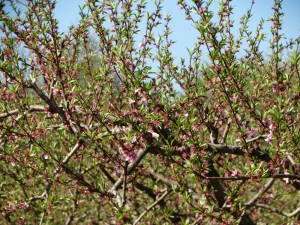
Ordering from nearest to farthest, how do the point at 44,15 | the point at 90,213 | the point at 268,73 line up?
the point at 44,15, the point at 268,73, the point at 90,213

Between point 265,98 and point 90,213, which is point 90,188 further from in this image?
point 90,213

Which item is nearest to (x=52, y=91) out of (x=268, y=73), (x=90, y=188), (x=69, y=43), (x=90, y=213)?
(x=69, y=43)

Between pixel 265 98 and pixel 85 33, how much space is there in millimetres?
3202

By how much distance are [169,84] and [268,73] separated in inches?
65.9

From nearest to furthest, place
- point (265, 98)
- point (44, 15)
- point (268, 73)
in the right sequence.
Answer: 1. point (44, 15)
2. point (268, 73)
3. point (265, 98)

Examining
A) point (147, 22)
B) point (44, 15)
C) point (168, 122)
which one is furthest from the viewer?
point (147, 22)

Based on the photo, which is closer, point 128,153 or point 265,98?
point 128,153

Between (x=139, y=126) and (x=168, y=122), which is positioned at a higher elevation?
(x=168, y=122)

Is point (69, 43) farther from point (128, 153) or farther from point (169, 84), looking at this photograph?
point (128, 153)

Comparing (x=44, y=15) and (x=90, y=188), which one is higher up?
(x=44, y=15)

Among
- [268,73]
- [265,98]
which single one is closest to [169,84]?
[268,73]

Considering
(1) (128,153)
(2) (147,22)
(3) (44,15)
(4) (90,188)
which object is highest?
(2) (147,22)

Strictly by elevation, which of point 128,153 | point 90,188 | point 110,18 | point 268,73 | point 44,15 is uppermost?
point 268,73

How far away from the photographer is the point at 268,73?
4.86 metres
